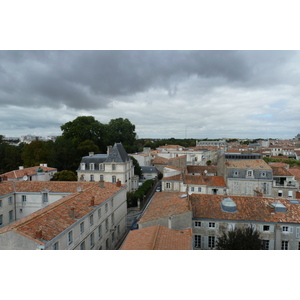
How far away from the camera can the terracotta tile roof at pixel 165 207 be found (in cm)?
1430

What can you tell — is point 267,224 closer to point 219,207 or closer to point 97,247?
point 219,207

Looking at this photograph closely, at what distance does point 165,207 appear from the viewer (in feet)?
52.0

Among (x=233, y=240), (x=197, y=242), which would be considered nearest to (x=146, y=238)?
(x=233, y=240)

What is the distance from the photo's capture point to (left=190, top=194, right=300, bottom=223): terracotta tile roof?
1534 centimetres

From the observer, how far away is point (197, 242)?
15797 mm

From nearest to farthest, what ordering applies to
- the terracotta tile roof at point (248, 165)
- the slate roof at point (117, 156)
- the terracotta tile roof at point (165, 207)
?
the terracotta tile roof at point (165, 207) < the terracotta tile roof at point (248, 165) < the slate roof at point (117, 156)

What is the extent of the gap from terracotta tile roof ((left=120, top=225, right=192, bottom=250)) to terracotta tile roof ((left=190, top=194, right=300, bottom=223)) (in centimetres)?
531

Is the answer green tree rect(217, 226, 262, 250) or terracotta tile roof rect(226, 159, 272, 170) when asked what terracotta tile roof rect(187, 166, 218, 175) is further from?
green tree rect(217, 226, 262, 250)

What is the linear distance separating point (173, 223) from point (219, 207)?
5.12 meters

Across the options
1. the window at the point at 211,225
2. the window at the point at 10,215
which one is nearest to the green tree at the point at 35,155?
the window at the point at 10,215

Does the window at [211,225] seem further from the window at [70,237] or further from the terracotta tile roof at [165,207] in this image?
the window at [70,237]

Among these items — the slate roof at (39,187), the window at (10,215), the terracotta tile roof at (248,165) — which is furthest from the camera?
the terracotta tile roof at (248,165)

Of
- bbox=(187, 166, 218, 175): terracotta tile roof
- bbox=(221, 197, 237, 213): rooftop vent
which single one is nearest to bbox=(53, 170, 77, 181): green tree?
bbox=(187, 166, 218, 175): terracotta tile roof

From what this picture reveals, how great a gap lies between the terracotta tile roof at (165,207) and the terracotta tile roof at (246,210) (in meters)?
1.36
